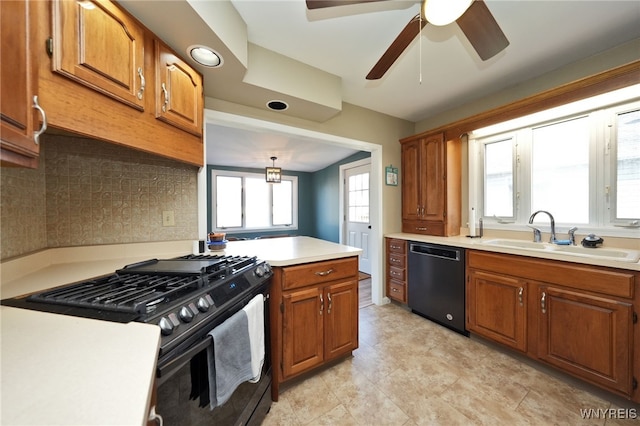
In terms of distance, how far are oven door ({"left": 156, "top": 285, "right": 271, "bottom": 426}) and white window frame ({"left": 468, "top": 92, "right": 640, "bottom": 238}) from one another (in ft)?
8.87

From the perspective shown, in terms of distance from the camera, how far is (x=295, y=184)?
6.08 meters

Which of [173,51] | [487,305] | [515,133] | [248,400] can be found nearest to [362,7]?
[173,51]

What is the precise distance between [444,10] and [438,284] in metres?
2.18

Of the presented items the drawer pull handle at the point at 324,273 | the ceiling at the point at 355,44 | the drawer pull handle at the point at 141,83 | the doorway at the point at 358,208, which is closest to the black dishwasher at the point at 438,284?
the drawer pull handle at the point at 324,273

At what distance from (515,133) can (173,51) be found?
3.02 meters

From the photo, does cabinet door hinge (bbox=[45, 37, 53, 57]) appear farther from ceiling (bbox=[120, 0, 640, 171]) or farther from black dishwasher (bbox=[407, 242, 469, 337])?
black dishwasher (bbox=[407, 242, 469, 337])

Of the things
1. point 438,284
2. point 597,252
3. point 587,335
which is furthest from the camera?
point 438,284

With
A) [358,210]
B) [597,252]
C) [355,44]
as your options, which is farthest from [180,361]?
[358,210]

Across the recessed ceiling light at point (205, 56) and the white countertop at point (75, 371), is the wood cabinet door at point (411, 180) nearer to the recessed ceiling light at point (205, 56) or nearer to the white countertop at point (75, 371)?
the recessed ceiling light at point (205, 56)

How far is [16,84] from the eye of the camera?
62 centimetres

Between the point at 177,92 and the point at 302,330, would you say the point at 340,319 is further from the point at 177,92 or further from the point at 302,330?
the point at 177,92

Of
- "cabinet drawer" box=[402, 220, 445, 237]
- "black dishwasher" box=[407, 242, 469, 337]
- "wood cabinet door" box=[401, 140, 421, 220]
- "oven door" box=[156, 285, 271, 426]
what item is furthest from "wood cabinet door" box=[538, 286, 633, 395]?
"oven door" box=[156, 285, 271, 426]

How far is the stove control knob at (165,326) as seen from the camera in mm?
693

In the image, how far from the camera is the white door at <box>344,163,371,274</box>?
4.17 meters
